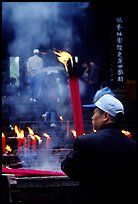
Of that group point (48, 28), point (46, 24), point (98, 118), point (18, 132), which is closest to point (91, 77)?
point (48, 28)

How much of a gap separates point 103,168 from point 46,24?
561 inches

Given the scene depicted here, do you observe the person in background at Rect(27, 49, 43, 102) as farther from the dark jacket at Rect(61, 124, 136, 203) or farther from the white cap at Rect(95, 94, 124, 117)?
the dark jacket at Rect(61, 124, 136, 203)

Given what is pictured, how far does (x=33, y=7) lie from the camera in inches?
637

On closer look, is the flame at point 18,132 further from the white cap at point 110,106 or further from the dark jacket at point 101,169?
the dark jacket at point 101,169

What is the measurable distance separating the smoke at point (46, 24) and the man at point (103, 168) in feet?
43.4

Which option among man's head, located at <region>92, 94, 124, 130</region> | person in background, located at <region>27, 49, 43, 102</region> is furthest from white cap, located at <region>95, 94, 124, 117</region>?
person in background, located at <region>27, 49, 43, 102</region>

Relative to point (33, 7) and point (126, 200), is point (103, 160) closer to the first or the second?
point (126, 200)

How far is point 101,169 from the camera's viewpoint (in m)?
3.38

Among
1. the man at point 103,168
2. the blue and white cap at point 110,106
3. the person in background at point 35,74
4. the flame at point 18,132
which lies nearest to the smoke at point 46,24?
the person in background at point 35,74

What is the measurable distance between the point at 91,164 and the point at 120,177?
0.24 m

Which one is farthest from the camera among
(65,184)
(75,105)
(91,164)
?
(65,184)

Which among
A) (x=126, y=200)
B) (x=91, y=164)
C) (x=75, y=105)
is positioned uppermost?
(x=75, y=105)

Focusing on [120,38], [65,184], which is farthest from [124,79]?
[65,184]

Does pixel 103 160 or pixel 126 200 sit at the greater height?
pixel 103 160
